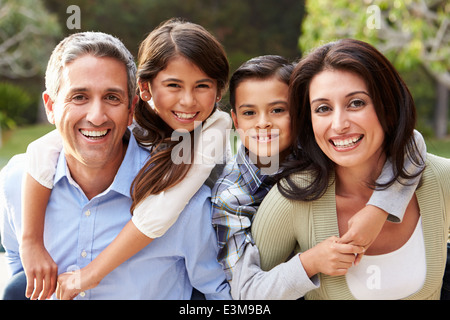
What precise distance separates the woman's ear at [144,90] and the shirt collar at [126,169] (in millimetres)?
189

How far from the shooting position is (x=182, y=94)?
1.92 m

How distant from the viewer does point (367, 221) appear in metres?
1.60

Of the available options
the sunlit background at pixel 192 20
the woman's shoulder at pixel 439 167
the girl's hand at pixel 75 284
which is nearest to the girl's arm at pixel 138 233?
the girl's hand at pixel 75 284

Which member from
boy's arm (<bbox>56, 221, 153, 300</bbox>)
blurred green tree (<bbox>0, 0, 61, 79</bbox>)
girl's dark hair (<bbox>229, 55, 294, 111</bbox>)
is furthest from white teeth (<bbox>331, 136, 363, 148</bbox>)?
blurred green tree (<bbox>0, 0, 61, 79</bbox>)

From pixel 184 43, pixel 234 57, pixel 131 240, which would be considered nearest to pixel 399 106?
pixel 184 43

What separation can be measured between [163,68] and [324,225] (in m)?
0.89

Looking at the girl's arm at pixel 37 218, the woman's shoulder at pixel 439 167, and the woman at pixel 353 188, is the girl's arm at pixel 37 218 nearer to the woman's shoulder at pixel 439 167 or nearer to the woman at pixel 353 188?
the woman at pixel 353 188

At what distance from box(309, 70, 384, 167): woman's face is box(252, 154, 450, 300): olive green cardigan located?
0.70ft

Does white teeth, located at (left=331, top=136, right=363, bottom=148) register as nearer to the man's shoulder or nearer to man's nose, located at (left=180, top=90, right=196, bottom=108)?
man's nose, located at (left=180, top=90, right=196, bottom=108)

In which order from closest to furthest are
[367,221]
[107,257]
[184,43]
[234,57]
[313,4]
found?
[367,221]
[107,257]
[184,43]
[313,4]
[234,57]

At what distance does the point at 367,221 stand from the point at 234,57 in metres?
13.3

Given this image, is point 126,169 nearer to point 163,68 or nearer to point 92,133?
point 92,133

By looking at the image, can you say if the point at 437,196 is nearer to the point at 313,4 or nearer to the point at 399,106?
the point at 399,106

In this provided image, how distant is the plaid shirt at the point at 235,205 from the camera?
69.2 inches
